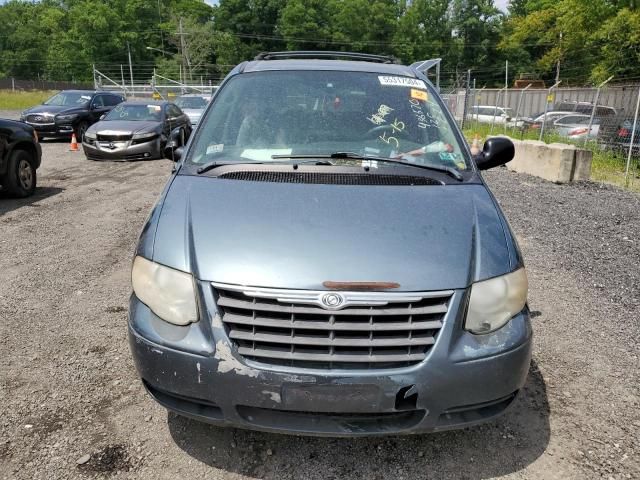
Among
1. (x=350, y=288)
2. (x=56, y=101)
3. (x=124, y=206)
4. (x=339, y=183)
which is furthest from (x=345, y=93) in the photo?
(x=56, y=101)

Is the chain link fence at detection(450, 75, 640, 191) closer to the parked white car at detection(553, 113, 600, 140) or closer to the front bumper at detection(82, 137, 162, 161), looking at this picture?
the parked white car at detection(553, 113, 600, 140)

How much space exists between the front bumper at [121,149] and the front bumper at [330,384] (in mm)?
Answer: 11209

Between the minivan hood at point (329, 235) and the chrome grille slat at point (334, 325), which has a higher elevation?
the minivan hood at point (329, 235)

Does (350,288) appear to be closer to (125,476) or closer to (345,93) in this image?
(125,476)

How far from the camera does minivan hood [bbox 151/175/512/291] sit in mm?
2283

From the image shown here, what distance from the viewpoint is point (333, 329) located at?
2201 mm

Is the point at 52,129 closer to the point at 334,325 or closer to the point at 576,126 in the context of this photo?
the point at 576,126

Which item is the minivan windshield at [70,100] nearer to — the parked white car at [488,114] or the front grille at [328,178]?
the front grille at [328,178]

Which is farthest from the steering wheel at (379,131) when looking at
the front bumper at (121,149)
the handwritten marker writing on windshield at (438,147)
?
the front bumper at (121,149)

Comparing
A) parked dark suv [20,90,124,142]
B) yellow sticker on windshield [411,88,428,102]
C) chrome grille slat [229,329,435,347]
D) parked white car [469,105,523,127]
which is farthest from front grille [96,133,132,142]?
parked white car [469,105,523,127]

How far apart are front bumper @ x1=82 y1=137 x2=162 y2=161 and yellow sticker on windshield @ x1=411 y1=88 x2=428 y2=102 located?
1005cm

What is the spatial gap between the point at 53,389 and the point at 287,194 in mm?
1865

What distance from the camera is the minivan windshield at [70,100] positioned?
17625 millimetres

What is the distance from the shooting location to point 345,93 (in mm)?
3693
